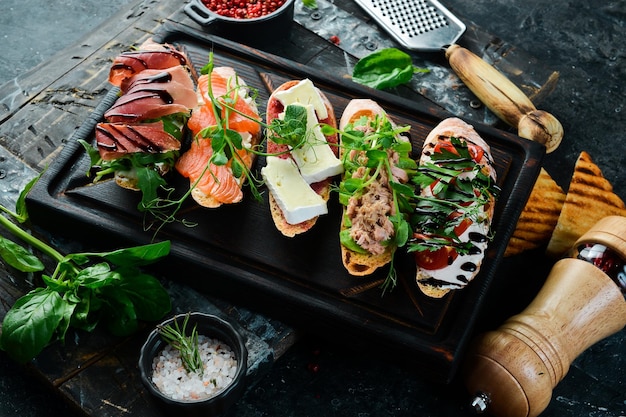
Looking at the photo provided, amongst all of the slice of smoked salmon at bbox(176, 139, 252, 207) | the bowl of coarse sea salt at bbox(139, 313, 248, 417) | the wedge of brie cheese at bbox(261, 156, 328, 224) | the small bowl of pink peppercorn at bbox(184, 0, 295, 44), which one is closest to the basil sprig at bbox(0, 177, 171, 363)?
the bowl of coarse sea salt at bbox(139, 313, 248, 417)

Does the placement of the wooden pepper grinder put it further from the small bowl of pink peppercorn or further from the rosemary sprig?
the small bowl of pink peppercorn

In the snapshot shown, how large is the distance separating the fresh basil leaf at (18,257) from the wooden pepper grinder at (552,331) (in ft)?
5.44

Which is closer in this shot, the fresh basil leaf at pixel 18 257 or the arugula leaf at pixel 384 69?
the fresh basil leaf at pixel 18 257

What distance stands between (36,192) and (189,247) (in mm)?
662

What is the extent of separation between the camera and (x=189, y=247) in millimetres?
2967

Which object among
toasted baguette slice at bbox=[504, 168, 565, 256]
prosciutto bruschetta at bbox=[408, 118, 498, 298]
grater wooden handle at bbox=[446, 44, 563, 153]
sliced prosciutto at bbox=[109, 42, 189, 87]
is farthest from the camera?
grater wooden handle at bbox=[446, 44, 563, 153]

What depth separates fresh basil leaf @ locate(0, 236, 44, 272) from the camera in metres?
2.90

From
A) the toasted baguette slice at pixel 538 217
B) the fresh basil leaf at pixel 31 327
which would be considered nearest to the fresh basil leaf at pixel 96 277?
the fresh basil leaf at pixel 31 327

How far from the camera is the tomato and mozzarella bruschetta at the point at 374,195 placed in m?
2.80

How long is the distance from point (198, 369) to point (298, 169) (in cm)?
83

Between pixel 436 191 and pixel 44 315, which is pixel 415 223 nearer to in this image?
pixel 436 191

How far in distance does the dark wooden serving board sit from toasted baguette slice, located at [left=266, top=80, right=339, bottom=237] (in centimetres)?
3

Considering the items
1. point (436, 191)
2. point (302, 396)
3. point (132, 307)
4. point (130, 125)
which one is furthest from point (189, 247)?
point (436, 191)

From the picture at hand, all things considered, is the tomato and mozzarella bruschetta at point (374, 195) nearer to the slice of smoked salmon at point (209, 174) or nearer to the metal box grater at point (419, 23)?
the slice of smoked salmon at point (209, 174)
